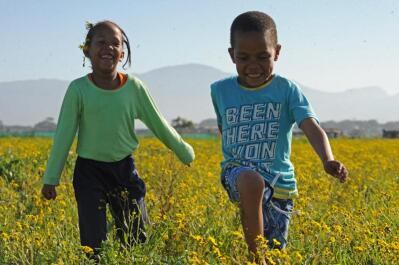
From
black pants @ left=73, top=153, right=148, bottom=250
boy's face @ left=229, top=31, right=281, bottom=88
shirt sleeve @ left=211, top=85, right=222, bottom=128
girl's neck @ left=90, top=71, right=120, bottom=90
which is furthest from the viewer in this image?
girl's neck @ left=90, top=71, right=120, bottom=90

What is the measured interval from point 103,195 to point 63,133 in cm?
43

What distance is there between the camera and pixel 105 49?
373 cm

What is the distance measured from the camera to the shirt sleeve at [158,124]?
155 inches

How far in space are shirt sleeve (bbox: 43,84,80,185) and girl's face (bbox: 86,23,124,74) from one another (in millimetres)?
204

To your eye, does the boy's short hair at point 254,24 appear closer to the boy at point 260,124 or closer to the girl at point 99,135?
the boy at point 260,124

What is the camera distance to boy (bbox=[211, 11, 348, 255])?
3.17m

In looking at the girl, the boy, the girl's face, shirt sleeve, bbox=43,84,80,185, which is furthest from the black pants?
the boy

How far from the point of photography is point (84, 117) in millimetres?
3783

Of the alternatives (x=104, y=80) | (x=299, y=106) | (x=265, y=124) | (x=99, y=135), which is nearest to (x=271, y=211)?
(x=265, y=124)

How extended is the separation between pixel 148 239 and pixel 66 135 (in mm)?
766

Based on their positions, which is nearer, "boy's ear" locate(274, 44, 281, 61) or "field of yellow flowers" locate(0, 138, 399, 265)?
"field of yellow flowers" locate(0, 138, 399, 265)

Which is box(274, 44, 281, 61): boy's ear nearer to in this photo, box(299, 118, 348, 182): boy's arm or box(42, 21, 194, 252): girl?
box(299, 118, 348, 182): boy's arm

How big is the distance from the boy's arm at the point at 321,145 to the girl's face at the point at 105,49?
117 cm

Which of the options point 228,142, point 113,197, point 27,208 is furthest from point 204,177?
point 228,142
